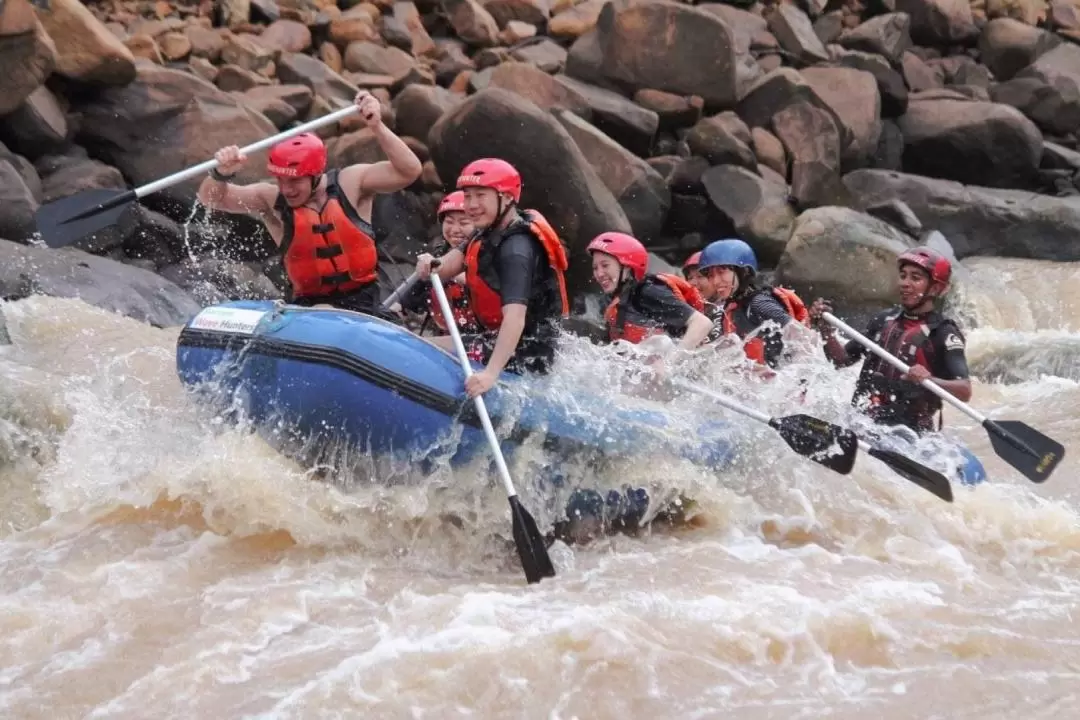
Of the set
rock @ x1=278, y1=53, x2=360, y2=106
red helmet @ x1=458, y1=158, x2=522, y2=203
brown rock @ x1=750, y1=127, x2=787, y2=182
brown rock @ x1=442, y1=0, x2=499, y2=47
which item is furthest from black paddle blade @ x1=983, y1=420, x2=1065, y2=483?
brown rock @ x1=442, y1=0, x2=499, y2=47

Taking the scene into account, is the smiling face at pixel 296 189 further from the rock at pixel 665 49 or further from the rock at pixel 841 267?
the rock at pixel 665 49

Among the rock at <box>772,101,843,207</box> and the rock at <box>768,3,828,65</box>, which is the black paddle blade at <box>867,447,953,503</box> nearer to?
the rock at <box>772,101,843,207</box>

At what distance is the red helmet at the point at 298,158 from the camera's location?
16.6 ft

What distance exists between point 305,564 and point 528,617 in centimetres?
95

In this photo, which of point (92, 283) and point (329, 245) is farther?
point (92, 283)

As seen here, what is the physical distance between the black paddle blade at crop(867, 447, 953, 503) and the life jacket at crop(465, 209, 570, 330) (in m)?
1.46

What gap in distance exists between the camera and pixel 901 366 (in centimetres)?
583

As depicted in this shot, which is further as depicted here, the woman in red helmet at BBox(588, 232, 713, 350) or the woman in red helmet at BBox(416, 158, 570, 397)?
the woman in red helmet at BBox(588, 232, 713, 350)

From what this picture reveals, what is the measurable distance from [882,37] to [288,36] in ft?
28.0

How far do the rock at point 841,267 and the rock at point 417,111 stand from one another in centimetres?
357

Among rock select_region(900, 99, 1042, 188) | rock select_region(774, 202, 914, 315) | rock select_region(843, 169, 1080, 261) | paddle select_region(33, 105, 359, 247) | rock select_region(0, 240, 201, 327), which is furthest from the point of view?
rock select_region(900, 99, 1042, 188)

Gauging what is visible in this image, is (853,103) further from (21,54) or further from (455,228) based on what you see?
(455,228)

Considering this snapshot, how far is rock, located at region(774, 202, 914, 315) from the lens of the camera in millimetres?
11180

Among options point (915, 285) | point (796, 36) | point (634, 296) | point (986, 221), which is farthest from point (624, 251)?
point (796, 36)
